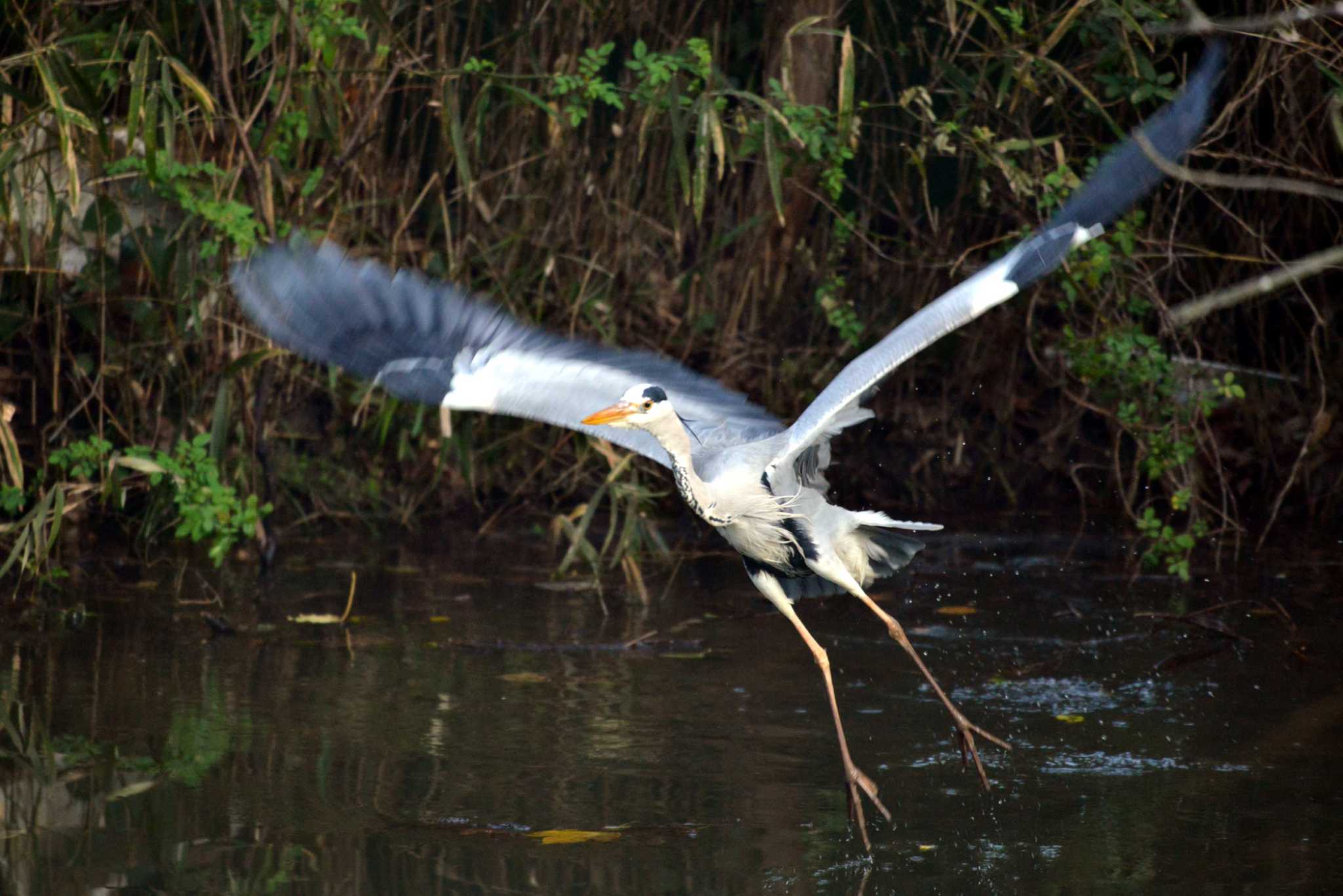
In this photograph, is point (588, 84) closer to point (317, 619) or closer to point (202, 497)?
point (202, 497)

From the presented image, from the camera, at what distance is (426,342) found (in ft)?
15.1

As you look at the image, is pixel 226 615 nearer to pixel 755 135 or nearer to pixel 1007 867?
pixel 755 135

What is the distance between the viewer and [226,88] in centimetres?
635

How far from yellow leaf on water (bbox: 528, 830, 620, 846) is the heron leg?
0.53 m

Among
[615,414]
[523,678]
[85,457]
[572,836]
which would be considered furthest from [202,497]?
[572,836]

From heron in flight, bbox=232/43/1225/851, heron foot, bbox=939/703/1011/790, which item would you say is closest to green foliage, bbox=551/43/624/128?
heron in flight, bbox=232/43/1225/851

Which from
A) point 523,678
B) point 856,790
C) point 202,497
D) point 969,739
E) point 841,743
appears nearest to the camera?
point 856,790

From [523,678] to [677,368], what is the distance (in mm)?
1047

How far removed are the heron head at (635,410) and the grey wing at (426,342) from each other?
0.09 metres

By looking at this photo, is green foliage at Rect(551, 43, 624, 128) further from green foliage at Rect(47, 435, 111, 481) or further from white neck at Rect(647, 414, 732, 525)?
green foliage at Rect(47, 435, 111, 481)

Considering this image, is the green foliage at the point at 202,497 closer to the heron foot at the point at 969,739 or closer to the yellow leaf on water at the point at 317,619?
the yellow leaf on water at the point at 317,619

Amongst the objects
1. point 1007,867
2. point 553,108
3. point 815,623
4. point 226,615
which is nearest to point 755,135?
point 553,108

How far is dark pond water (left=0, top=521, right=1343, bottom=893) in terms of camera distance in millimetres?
3623

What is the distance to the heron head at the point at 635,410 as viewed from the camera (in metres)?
4.50
